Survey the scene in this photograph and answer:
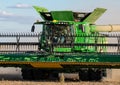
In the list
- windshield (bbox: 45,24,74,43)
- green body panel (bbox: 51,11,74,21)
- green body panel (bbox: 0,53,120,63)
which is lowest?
green body panel (bbox: 0,53,120,63)

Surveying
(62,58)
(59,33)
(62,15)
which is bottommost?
(62,58)

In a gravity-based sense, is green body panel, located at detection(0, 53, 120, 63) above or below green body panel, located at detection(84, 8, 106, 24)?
below

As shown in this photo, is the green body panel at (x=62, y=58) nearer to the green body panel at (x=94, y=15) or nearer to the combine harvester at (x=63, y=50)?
the combine harvester at (x=63, y=50)

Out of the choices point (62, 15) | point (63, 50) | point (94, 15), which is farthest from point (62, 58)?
point (94, 15)

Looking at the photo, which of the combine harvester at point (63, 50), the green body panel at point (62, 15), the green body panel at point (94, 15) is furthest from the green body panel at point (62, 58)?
the green body panel at point (94, 15)

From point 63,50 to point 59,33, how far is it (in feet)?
2.67

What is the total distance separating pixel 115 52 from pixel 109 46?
651 mm

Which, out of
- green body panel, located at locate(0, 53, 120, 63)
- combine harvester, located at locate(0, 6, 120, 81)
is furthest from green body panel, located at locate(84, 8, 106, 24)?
green body panel, located at locate(0, 53, 120, 63)

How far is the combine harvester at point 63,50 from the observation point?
66.5 feet

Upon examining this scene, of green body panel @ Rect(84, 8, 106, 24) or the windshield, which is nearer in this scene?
the windshield

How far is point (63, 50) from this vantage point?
2105 centimetres

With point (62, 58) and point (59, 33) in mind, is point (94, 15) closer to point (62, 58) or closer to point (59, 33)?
point (59, 33)

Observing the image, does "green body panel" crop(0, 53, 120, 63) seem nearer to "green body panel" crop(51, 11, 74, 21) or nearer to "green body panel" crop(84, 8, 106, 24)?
"green body panel" crop(51, 11, 74, 21)

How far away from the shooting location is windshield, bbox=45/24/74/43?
21.2 metres
